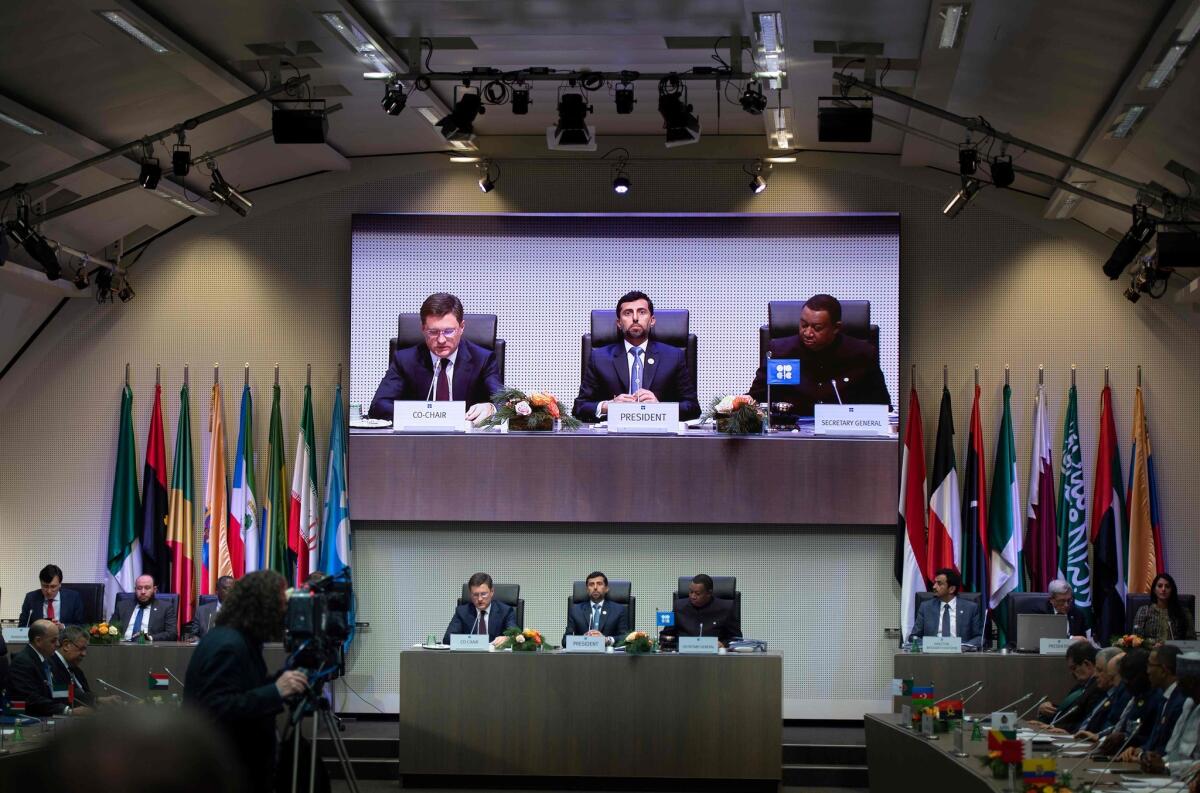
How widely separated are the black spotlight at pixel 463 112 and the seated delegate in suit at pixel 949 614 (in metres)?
4.33

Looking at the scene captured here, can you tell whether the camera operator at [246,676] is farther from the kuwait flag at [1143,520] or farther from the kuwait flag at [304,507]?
the kuwait flag at [1143,520]

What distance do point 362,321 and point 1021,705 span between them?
18.7ft

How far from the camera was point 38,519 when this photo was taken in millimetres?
11117

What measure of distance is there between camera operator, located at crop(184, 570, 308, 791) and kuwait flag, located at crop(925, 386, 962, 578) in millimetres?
6930

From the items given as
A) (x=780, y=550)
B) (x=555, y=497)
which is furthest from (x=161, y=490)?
(x=780, y=550)

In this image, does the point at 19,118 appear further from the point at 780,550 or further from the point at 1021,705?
the point at 1021,705

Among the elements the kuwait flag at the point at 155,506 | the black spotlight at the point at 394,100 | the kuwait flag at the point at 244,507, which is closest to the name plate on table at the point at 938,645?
the black spotlight at the point at 394,100

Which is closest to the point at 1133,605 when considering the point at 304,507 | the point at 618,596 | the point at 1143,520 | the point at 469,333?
the point at 1143,520

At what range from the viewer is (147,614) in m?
10.1

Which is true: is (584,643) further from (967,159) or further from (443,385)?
(967,159)

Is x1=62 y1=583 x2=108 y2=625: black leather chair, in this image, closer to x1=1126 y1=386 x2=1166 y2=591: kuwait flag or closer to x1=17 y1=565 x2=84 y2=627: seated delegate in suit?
x1=17 y1=565 x2=84 y2=627: seated delegate in suit

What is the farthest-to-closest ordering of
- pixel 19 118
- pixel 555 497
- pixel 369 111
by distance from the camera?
pixel 555 497
pixel 369 111
pixel 19 118

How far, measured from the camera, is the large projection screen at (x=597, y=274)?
10.7 m

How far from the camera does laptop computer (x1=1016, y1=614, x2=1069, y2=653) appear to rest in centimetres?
862
